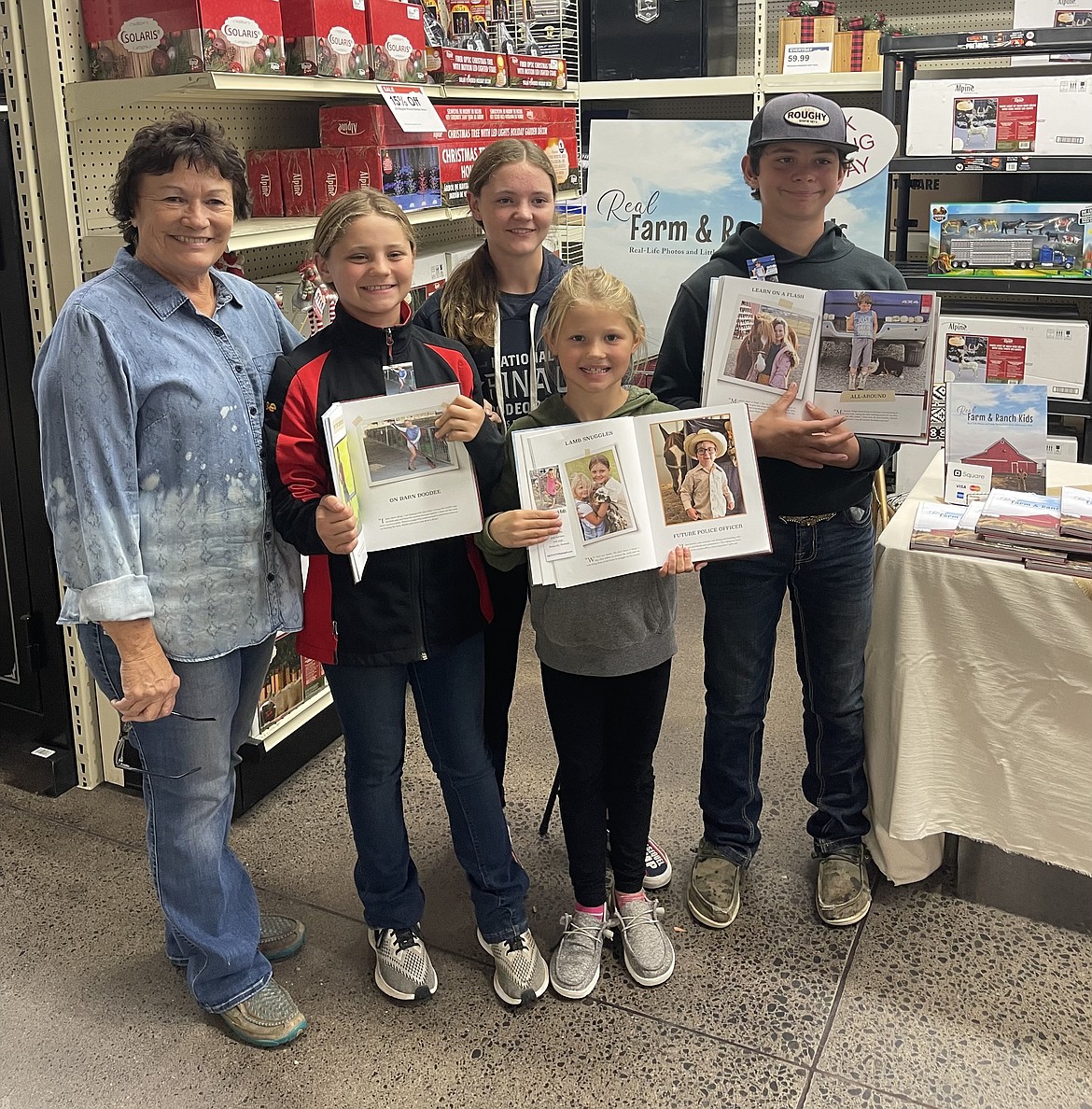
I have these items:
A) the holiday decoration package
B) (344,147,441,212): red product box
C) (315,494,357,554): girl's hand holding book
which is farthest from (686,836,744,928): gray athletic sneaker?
the holiday decoration package

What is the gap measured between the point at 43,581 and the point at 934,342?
2.21 m

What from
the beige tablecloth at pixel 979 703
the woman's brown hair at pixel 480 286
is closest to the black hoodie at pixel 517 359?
the woman's brown hair at pixel 480 286

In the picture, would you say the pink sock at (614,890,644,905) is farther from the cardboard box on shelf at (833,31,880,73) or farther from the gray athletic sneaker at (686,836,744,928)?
the cardboard box on shelf at (833,31,880,73)

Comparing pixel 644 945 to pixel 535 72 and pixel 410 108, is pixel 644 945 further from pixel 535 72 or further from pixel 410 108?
pixel 535 72

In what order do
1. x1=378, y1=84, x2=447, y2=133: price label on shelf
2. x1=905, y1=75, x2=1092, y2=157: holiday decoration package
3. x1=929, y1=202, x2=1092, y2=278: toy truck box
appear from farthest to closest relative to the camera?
1. x1=929, y1=202, x2=1092, y2=278: toy truck box
2. x1=905, y1=75, x2=1092, y2=157: holiday decoration package
3. x1=378, y1=84, x2=447, y2=133: price label on shelf

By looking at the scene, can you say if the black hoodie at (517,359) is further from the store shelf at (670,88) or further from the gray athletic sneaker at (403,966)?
the store shelf at (670,88)

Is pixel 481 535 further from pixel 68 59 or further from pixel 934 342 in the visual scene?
pixel 68 59

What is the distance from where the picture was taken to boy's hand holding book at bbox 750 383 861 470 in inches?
75.6

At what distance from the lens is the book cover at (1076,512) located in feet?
6.79

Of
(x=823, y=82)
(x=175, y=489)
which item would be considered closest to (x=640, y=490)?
(x=175, y=489)

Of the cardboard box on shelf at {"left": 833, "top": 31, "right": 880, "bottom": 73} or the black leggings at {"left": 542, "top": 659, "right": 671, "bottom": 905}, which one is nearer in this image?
the black leggings at {"left": 542, "top": 659, "right": 671, "bottom": 905}

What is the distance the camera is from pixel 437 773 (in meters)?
2.03

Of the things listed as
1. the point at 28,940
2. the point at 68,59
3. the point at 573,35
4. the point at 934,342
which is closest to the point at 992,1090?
the point at 934,342

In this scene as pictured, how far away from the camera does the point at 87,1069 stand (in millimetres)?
1967
